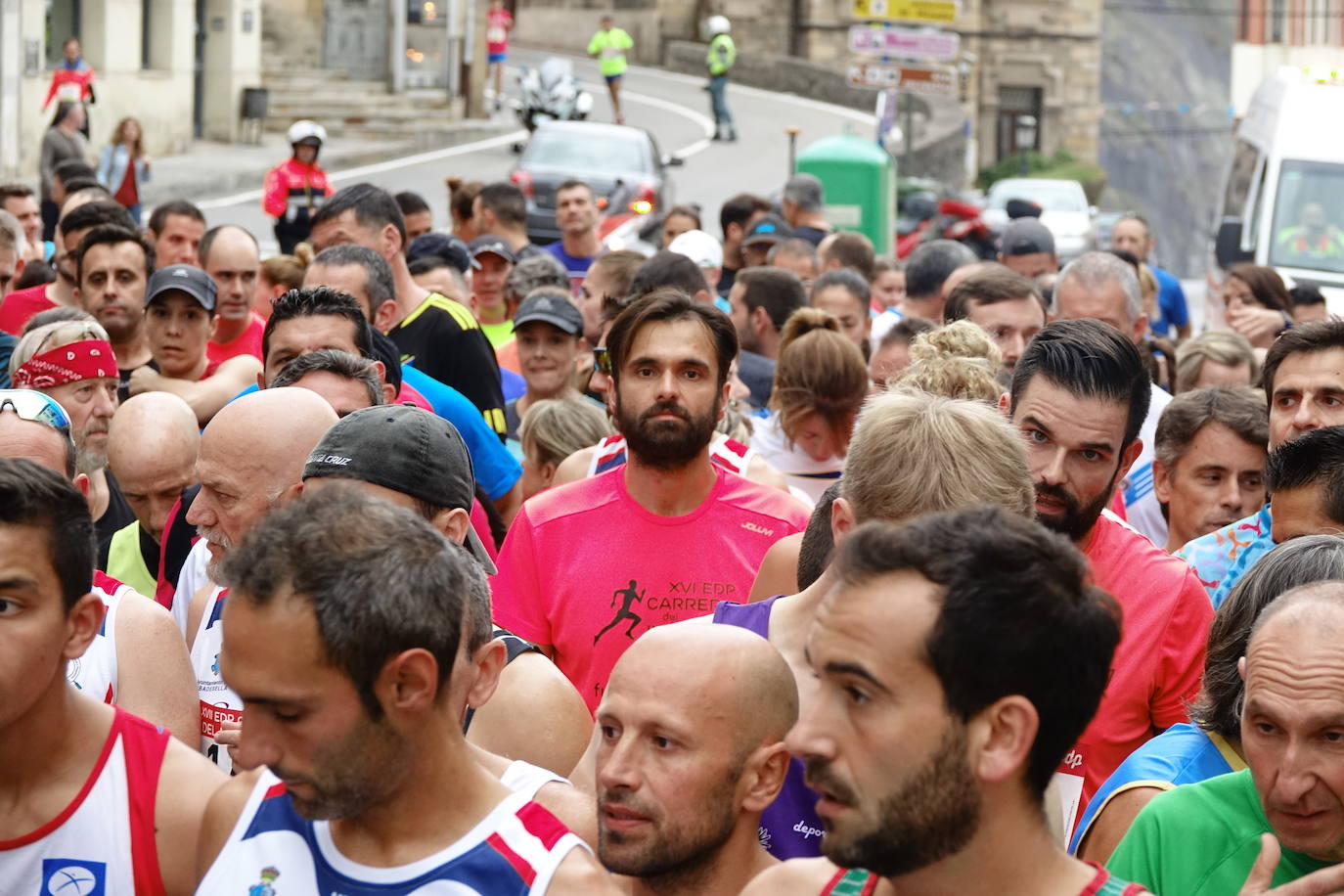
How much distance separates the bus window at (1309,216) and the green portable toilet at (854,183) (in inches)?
238

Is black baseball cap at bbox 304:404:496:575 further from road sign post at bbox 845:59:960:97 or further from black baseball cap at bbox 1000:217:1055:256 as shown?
road sign post at bbox 845:59:960:97

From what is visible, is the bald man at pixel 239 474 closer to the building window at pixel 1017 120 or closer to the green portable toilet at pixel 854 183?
the green portable toilet at pixel 854 183

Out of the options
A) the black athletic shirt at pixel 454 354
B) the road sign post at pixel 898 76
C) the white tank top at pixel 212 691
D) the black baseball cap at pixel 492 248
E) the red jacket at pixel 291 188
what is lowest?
the white tank top at pixel 212 691

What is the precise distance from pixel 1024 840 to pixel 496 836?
816 millimetres

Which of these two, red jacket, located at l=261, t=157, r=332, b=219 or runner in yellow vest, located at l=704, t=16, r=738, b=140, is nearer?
red jacket, located at l=261, t=157, r=332, b=219

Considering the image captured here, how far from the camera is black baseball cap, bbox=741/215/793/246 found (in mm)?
12289

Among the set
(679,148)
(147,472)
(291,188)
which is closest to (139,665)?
(147,472)

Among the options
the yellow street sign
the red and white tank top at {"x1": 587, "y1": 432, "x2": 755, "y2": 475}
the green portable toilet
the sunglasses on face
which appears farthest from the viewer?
the yellow street sign

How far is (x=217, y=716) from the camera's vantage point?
13.7ft

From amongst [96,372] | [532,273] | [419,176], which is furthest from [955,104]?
[96,372]

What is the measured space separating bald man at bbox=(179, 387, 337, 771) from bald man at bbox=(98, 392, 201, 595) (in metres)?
1.04

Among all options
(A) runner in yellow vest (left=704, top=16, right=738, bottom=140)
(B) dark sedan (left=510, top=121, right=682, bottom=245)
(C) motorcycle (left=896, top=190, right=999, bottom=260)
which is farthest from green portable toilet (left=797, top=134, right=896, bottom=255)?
(A) runner in yellow vest (left=704, top=16, right=738, bottom=140)

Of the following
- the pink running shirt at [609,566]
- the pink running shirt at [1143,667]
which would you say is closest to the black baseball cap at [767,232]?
the pink running shirt at [609,566]

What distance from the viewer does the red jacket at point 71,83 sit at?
21.7 m
